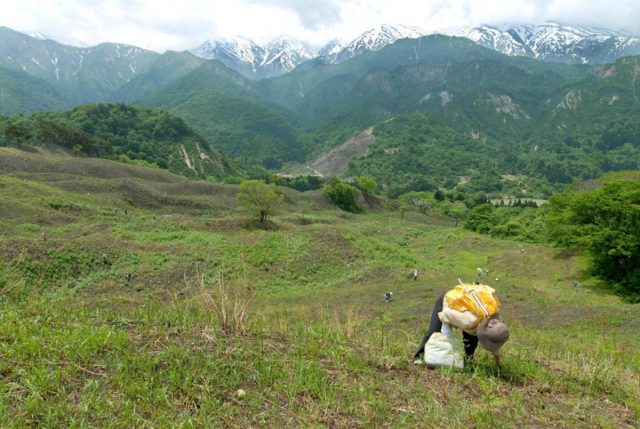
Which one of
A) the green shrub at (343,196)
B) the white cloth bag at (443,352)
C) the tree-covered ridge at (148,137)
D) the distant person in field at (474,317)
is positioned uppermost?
the tree-covered ridge at (148,137)

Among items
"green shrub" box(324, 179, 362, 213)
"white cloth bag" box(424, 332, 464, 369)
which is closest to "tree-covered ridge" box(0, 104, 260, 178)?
"green shrub" box(324, 179, 362, 213)

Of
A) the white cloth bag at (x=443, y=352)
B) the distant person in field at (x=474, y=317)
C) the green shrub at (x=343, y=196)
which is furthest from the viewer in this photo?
the green shrub at (x=343, y=196)

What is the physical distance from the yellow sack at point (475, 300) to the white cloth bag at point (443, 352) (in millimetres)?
426

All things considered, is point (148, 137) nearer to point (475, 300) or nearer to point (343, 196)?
point (343, 196)

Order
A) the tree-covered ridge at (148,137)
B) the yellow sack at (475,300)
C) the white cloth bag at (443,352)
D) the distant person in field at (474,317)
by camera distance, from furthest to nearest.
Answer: the tree-covered ridge at (148,137), the white cloth bag at (443,352), the yellow sack at (475,300), the distant person in field at (474,317)

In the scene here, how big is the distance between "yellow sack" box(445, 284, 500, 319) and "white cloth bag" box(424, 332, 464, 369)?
0.43 m

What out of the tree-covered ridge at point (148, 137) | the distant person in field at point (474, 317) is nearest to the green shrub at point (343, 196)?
the tree-covered ridge at point (148, 137)

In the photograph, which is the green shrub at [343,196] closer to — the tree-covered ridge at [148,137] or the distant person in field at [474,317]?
the tree-covered ridge at [148,137]

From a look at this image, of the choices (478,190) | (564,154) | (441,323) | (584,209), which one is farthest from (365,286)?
(564,154)

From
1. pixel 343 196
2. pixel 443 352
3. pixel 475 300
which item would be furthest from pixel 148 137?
pixel 475 300

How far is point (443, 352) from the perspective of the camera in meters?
4.48

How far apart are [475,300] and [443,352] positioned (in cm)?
71

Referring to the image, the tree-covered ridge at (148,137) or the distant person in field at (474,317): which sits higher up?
the tree-covered ridge at (148,137)

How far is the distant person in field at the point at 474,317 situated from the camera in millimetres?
4188
